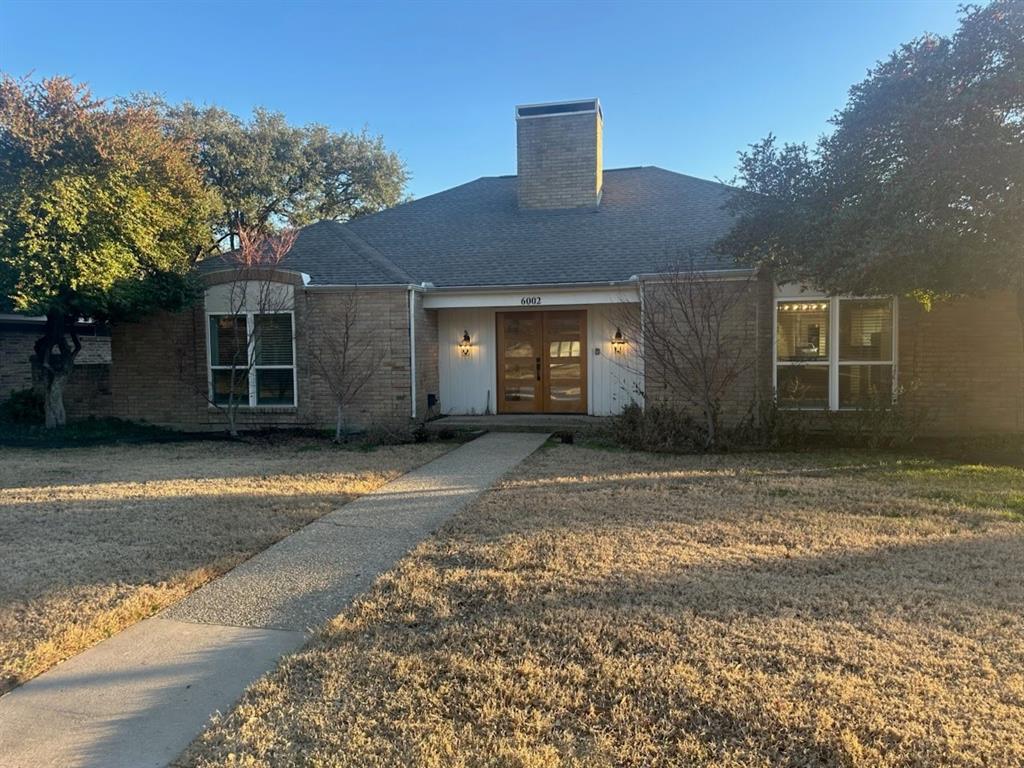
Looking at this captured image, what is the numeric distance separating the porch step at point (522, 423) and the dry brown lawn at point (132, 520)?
1805 millimetres

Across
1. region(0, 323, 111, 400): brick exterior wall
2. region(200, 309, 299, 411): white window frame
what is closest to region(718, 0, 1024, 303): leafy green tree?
region(200, 309, 299, 411): white window frame

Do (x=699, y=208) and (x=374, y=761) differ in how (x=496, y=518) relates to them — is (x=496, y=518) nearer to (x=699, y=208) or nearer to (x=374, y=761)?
(x=374, y=761)

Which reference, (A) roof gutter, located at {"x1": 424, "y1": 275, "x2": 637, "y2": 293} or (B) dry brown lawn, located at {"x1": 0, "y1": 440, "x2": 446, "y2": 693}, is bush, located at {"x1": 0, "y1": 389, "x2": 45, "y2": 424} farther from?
(A) roof gutter, located at {"x1": 424, "y1": 275, "x2": 637, "y2": 293}

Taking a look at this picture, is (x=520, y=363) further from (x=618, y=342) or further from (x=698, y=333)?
(x=698, y=333)

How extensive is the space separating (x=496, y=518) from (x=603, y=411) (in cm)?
744

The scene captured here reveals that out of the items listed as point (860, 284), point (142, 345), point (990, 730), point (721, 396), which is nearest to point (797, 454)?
point (721, 396)

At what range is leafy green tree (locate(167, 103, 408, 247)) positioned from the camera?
77.3 ft

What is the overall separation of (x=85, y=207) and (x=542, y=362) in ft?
27.3

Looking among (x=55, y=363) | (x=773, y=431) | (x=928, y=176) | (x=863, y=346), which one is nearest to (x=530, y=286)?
(x=773, y=431)

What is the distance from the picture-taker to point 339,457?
9.70 m

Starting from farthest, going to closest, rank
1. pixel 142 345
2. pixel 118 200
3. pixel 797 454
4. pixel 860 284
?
pixel 142 345 → pixel 118 200 → pixel 797 454 → pixel 860 284

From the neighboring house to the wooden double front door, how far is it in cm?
3

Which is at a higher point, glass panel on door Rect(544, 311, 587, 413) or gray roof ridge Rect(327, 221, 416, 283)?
gray roof ridge Rect(327, 221, 416, 283)

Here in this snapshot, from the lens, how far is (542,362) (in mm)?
13578
